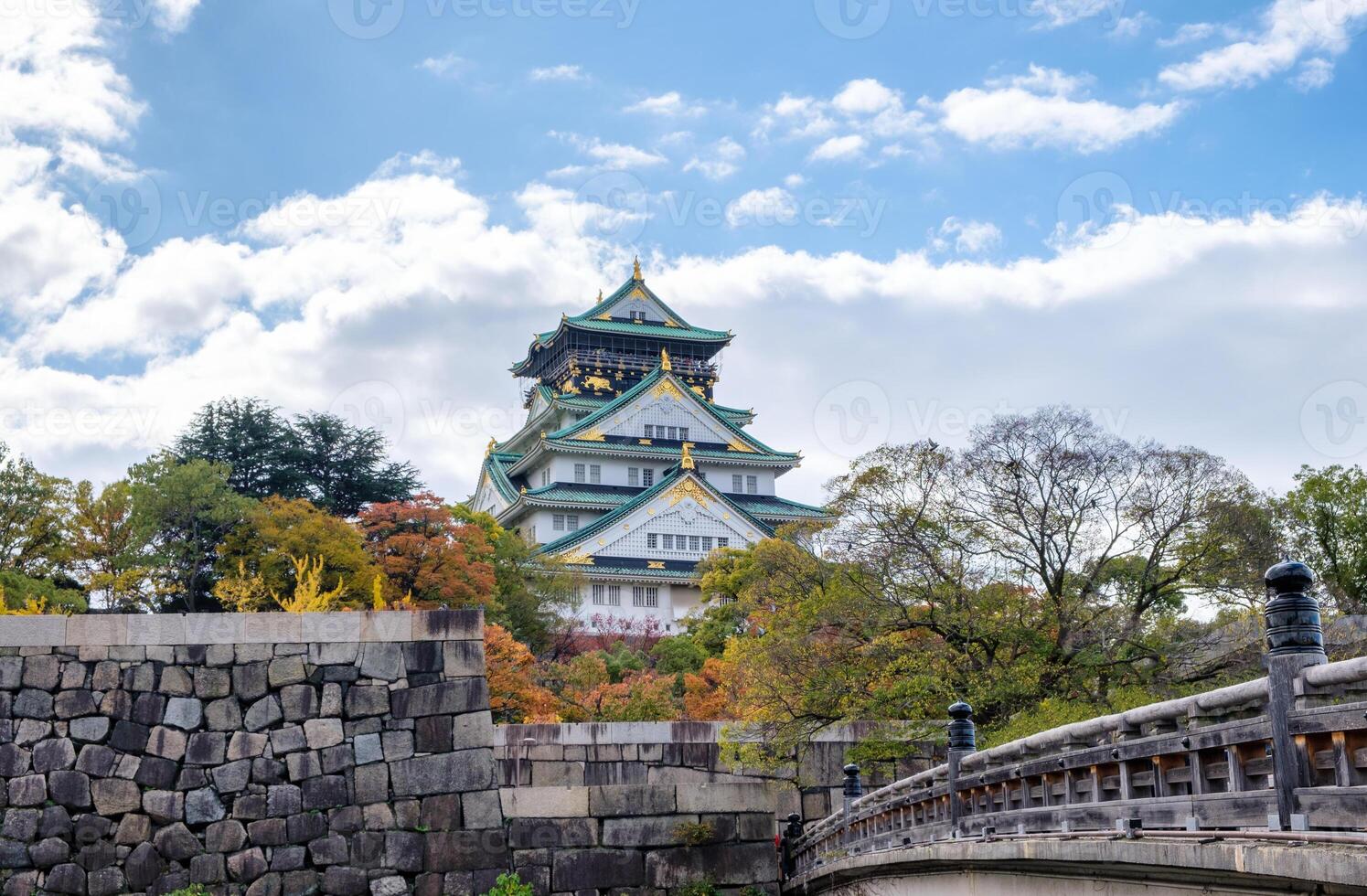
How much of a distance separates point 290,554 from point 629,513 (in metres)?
23.9

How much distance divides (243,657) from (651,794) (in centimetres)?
553

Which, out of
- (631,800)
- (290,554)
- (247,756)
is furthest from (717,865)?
(290,554)

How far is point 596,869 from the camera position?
1791 centimetres

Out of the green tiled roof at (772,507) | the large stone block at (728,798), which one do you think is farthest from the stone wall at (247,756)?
the green tiled roof at (772,507)

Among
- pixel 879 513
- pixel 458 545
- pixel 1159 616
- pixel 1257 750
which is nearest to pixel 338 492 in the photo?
pixel 458 545

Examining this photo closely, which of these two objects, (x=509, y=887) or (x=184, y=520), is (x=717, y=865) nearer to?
(x=509, y=887)

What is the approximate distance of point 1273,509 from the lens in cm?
1970

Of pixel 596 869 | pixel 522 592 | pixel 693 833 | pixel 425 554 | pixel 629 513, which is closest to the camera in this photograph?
pixel 596 869

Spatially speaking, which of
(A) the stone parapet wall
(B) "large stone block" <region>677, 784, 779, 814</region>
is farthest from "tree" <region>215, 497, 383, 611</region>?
(B) "large stone block" <region>677, 784, 779, 814</region>

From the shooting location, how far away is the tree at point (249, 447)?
3772cm

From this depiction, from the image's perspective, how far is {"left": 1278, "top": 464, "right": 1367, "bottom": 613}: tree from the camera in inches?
1020

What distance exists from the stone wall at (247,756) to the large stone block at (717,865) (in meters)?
2.31

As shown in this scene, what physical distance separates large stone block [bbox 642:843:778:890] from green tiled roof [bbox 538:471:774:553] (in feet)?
100

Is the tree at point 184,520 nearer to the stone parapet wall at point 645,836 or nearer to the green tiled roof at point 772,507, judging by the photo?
the stone parapet wall at point 645,836
